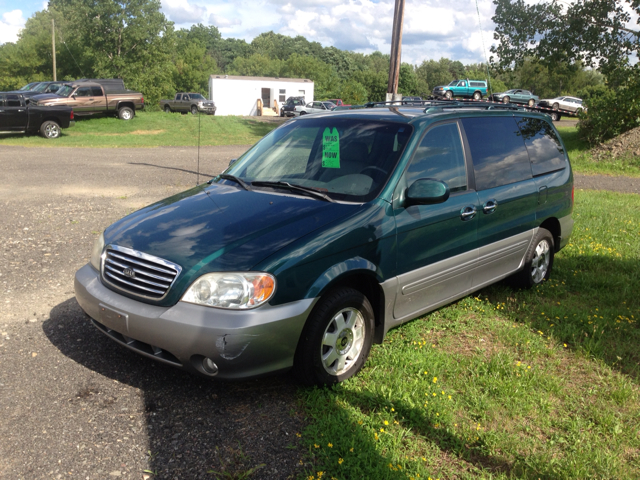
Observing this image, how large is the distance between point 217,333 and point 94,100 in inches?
1097

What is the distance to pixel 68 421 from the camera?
3221 millimetres

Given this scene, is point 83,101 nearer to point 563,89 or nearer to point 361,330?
point 361,330

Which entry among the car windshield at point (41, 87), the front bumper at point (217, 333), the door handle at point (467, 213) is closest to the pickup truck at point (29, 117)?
the car windshield at point (41, 87)

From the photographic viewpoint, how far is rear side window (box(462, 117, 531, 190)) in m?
4.69

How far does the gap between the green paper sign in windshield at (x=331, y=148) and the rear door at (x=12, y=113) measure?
1953cm

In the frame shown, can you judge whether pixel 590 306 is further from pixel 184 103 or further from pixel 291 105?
pixel 291 105

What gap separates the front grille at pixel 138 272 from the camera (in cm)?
328

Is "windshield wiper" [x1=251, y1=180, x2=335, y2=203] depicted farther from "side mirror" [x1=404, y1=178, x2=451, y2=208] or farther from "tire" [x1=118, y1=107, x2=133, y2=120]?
"tire" [x1=118, y1=107, x2=133, y2=120]

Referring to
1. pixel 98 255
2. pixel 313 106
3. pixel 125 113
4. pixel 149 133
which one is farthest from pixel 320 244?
pixel 313 106

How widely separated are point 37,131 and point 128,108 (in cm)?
787

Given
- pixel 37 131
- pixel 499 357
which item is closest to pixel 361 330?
pixel 499 357

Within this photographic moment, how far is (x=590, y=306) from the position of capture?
548cm

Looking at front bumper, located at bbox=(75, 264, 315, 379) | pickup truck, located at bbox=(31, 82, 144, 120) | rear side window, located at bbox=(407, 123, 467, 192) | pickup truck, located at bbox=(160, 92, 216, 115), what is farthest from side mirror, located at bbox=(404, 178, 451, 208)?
pickup truck, located at bbox=(160, 92, 216, 115)

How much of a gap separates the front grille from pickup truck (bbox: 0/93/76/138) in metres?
19.6
